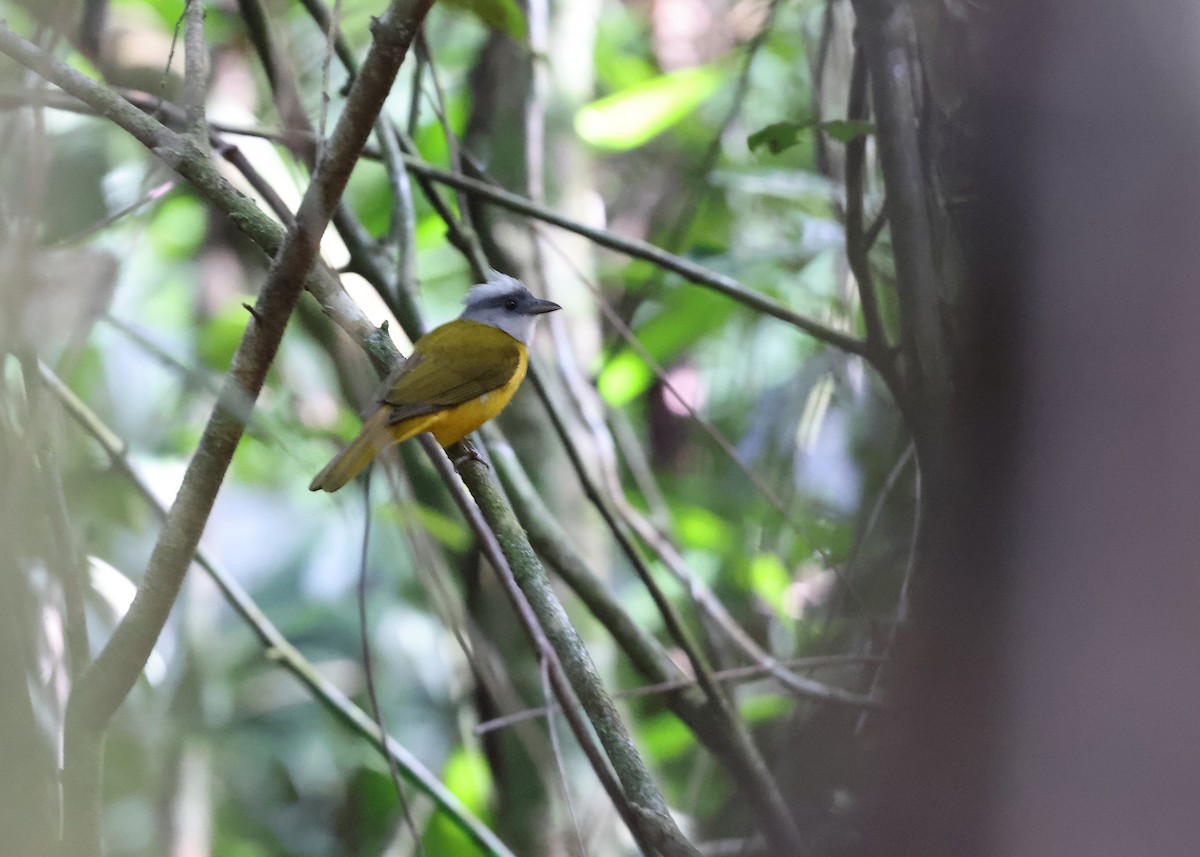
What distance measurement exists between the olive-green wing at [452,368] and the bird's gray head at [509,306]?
48mm

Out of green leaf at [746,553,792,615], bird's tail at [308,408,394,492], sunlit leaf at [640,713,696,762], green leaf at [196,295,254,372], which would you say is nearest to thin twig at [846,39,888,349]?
bird's tail at [308,408,394,492]

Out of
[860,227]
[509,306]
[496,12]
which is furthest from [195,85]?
[509,306]

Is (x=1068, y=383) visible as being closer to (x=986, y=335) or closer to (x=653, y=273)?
(x=986, y=335)

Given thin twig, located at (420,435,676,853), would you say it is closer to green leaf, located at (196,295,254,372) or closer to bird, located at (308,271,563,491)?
bird, located at (308,271,563,491)

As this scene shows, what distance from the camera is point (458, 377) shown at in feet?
6.98

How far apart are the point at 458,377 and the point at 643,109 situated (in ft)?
3.48

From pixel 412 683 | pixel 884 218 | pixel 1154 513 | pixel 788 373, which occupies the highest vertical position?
pixel 884 218

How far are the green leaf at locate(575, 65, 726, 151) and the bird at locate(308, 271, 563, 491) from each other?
568mm

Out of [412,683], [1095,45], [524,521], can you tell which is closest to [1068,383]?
[1095,45]

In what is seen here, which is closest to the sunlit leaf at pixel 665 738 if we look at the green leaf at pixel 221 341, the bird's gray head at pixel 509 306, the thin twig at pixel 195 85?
the bird's gray head at pixel 509 306

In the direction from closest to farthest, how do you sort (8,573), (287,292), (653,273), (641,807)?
1. (8,573)
2. (641,807)
3. (287,292)
4. (653,273)

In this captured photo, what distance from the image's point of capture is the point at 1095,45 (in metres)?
0.55

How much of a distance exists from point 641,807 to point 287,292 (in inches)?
25.7

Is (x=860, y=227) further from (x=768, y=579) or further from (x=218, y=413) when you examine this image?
(x=768, y=579)
